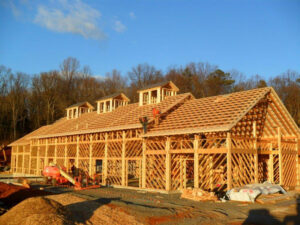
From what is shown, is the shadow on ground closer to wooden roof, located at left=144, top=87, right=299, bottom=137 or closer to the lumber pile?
the lumber pile

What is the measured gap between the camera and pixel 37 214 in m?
8.00

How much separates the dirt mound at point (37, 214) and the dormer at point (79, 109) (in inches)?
946

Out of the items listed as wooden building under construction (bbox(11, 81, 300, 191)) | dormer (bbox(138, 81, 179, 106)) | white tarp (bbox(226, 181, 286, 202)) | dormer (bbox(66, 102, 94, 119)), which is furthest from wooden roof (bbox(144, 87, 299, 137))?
dormer (bbox(66, 102, 94, 119))

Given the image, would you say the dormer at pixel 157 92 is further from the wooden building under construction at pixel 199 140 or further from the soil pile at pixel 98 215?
the soil pile at pixel 98 215

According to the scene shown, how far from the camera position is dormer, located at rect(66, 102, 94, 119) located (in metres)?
32.5

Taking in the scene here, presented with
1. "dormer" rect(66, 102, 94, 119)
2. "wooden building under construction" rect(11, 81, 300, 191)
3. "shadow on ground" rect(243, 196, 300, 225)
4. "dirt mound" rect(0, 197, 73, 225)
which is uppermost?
"dormer" rect(66, 102, 94, 119)

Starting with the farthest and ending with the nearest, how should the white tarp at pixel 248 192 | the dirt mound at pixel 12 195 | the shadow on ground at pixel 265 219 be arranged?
1. the white tarp at pixel 248 192
2. the dirt mound at pixel 12 195
3. the shadow on ground at pixel 265 219

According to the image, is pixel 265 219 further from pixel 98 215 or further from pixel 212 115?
pixel 212 115

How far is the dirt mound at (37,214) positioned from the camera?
25.3 ft

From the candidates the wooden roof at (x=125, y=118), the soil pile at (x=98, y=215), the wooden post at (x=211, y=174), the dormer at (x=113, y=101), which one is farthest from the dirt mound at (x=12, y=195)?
the dormer at (x=113, y=101)

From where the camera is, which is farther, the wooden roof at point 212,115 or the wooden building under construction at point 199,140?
the wooden building under construction at point 199,140

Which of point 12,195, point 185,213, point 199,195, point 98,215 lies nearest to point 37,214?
point 98,215

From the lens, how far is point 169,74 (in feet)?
180

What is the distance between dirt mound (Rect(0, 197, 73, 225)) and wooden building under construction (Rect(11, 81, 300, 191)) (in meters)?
8.19
